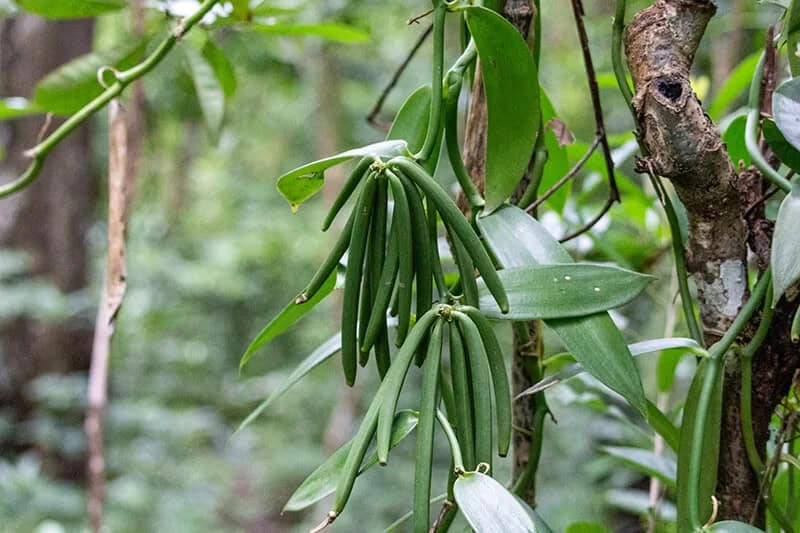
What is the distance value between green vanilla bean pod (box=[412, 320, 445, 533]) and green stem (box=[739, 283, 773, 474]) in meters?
0.16

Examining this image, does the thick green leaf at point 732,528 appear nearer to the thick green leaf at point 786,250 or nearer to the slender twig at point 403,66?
the thick green leaf at point 786,250

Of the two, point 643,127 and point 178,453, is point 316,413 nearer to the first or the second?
point 178,453

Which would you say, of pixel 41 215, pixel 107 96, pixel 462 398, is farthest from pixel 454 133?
pixel 41 215

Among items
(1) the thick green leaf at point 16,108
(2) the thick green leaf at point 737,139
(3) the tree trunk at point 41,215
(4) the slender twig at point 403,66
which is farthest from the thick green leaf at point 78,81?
(3) the tree trunk at point 41,215

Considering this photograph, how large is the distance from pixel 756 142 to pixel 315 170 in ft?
0.70

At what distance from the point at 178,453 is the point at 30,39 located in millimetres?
1312

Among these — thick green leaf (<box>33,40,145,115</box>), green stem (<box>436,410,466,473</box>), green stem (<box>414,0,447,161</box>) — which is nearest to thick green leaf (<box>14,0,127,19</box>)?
thick green leaf (<box>33,40,145,115</box>)

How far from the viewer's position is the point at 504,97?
0.35m

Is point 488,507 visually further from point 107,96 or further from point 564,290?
point 107,96

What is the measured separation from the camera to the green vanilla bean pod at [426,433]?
10.5 inches

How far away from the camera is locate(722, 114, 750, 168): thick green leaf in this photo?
0.46m

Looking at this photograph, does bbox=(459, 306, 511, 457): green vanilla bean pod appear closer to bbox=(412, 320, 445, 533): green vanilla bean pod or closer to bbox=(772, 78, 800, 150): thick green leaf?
bbox=(412, 320, 445, 533): green vanilla bean pod

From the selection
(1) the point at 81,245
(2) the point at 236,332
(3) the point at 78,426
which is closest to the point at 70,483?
(3) the point at 78,426

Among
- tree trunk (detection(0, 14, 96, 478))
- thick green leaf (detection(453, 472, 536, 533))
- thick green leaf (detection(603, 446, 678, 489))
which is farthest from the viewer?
tree trunk (detection(0, 14, 96, 478))
